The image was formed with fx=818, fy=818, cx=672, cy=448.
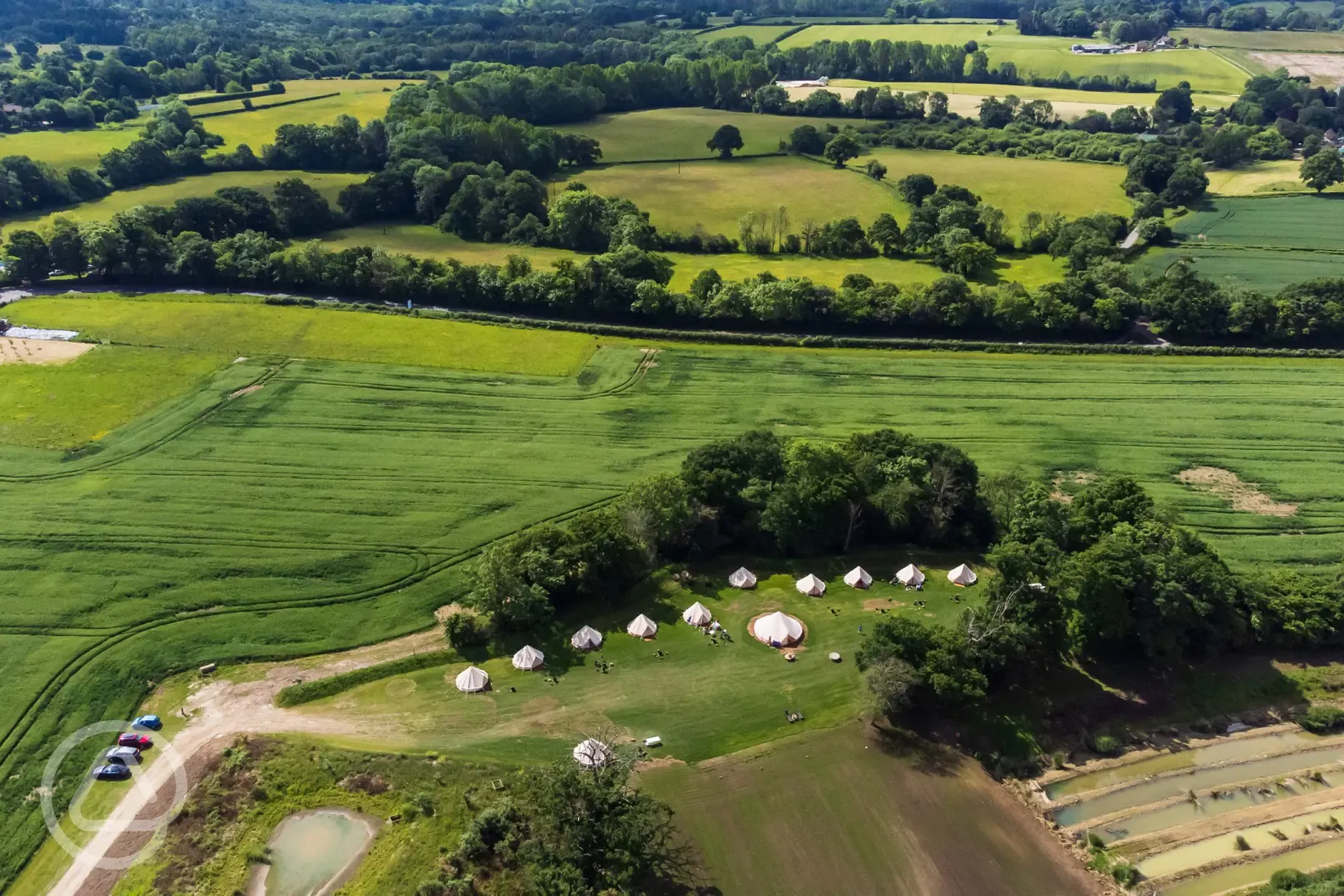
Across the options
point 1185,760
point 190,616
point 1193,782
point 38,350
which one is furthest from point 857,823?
point 38,350

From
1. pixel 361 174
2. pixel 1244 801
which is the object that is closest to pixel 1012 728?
pixel 1244 801

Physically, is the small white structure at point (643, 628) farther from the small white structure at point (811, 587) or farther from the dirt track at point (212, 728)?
the dirt track at point (212, 728)

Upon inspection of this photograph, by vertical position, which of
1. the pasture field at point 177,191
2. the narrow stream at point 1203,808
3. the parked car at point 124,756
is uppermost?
the pasture field at point 177,191

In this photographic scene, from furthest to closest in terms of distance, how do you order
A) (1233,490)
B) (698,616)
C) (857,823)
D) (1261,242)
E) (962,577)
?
(1261,242) < (1233,490) < (962,577) < (698,616) < (857,823)

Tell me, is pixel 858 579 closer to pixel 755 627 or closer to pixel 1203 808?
pixel 755 627

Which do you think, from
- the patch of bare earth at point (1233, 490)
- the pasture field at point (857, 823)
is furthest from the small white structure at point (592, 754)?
the patch of bare earth at point (1233, 490)

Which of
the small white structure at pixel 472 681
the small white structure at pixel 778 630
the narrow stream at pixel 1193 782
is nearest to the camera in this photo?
the narrow stream at pixel 1193 782

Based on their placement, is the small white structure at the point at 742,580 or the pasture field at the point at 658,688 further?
the small white structure at the point at 742,580
